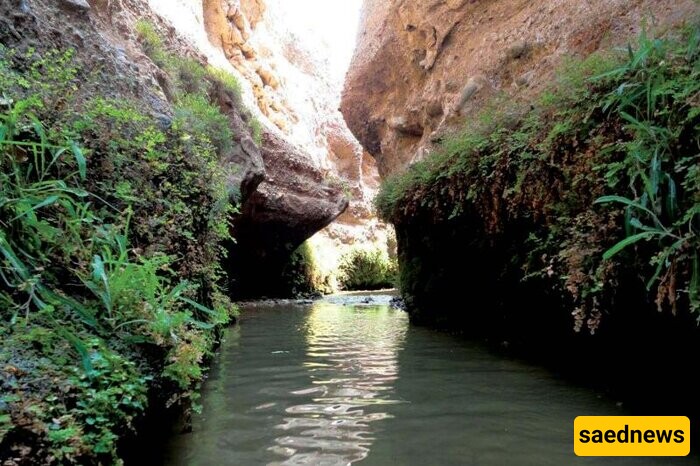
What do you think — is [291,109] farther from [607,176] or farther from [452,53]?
[607,176]

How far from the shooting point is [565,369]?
14.8 ft

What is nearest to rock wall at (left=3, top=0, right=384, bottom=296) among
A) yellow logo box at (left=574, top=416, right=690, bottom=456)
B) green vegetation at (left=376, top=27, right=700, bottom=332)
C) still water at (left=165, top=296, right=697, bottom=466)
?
Result: still water at (left=165, top=296, right=697, bottom=466)

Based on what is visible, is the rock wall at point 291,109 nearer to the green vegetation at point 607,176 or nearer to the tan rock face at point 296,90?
the tan rock face at point 296,90

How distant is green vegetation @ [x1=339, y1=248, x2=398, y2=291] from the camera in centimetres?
2606

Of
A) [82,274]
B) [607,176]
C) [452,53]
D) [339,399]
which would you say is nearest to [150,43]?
[452,53]

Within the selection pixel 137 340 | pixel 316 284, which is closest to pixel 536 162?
pixel 137 340

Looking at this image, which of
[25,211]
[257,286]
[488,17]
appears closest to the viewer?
[25,211]

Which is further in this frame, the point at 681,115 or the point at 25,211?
the point at 681,115

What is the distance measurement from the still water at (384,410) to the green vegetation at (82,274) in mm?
430

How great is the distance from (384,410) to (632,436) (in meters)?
1.52

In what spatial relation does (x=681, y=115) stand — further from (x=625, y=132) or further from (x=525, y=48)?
(x=525, y=48)

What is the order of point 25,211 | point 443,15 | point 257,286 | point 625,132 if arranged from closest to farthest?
1. point 25,211
2. point 625,132
3. point 443,15
4. point 257,286

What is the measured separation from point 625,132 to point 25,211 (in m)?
3.79

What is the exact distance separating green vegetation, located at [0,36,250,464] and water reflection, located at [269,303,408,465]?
69 centimetres
